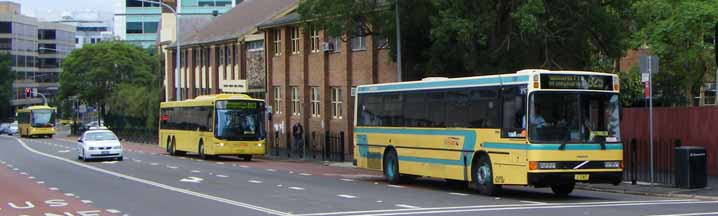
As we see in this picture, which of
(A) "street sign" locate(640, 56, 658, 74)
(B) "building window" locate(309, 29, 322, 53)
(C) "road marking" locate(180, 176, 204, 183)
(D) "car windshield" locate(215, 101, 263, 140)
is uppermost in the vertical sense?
(B) "building window" locate(309, 29, 322, 53)

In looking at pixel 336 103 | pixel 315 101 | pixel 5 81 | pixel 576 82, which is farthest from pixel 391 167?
pixel 5 81

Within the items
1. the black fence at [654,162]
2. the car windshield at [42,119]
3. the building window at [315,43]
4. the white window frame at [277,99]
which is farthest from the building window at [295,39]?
the car windshield at [42,119]

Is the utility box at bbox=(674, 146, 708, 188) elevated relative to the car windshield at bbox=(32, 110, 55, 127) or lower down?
lower down

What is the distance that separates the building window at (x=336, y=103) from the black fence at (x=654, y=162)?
20733 millimetres

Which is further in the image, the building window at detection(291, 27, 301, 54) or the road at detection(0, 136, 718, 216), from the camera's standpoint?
the building window at detection(291, 27, 301, 54)

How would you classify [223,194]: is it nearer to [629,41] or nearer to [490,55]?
[490,55]

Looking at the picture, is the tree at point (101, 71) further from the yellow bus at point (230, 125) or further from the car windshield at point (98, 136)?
the yellow bus at point (230, 125)

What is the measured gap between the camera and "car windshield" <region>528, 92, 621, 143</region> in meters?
21.2

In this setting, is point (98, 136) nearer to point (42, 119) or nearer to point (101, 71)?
point (42, 119)

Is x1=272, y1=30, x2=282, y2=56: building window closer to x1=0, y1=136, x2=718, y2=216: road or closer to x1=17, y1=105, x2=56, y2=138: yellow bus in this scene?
x1=0, y1=136, x2=718, y2=216: road

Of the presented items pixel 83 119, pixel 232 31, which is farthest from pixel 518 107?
pixel 83 119

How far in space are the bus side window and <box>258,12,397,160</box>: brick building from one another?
68.3 ft

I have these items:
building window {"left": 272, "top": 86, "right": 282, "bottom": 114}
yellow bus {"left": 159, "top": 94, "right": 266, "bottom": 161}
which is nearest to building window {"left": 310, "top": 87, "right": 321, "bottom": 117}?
building window {"left": 272, "top": 86, "right": 282, "bottom": 114}

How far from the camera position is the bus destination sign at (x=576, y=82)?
2131 centimetres
